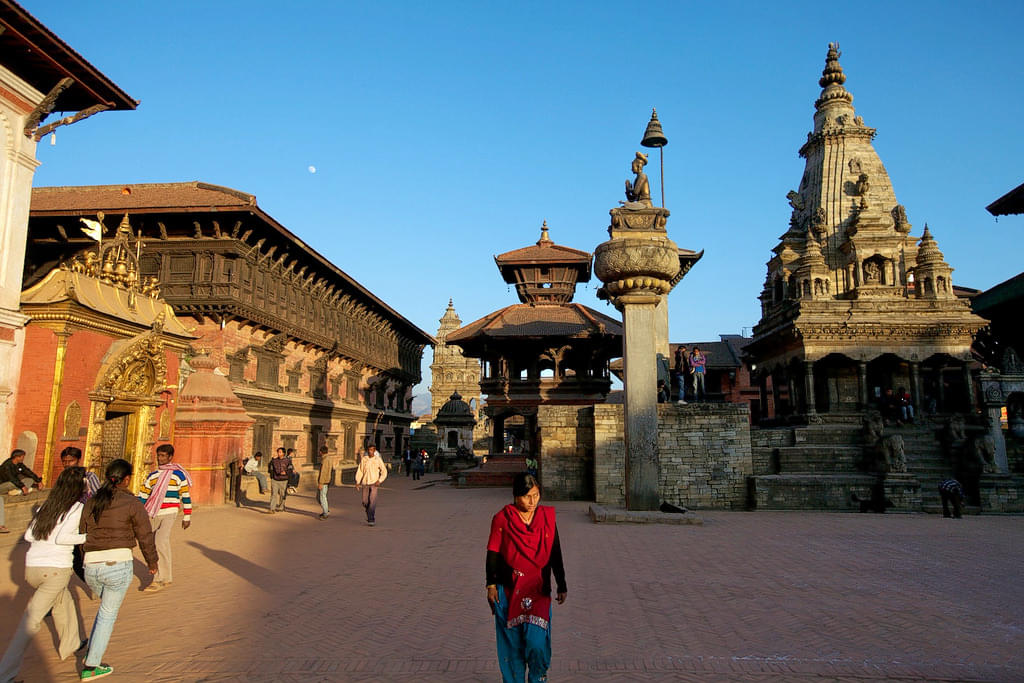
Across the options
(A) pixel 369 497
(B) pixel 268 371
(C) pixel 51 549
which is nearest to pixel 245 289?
(B) pixel 268 371

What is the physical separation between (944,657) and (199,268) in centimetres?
2344

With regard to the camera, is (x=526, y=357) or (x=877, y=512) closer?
(x=877, y=512)

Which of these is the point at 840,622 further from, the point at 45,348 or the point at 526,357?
the point at 526,357

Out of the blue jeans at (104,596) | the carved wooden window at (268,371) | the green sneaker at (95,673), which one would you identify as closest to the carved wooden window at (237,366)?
the carved wooden window at (268,371)

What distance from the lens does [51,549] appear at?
4633mm

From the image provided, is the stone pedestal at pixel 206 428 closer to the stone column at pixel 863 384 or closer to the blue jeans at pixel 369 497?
the blue jeans at pixel 369 497

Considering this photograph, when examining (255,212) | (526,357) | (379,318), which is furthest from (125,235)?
(379,318)

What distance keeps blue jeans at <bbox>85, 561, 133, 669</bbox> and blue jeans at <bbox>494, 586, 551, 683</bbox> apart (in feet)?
9.90

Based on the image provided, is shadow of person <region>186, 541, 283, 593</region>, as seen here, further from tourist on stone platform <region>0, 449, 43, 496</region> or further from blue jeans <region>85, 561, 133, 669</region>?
tourist on stone platform <region>0, 449, 43, 496</region>

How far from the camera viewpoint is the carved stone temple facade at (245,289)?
22.2 metres

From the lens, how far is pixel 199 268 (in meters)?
22.5

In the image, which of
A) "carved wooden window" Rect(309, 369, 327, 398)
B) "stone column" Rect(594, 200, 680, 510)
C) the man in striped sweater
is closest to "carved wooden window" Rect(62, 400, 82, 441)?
the man in striped sweater

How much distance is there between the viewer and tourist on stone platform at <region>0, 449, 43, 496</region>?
10.2 m

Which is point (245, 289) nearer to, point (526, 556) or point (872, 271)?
point (526, 556)
